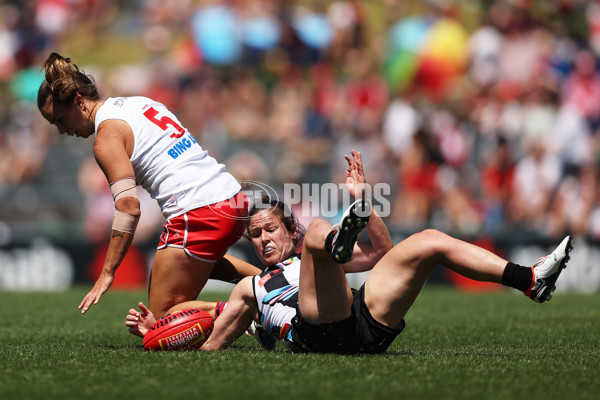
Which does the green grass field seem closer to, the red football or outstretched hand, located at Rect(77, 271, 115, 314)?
the red football

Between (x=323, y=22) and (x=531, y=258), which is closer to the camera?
(x=531, y=258)

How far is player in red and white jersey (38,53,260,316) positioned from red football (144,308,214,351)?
0.44 meters

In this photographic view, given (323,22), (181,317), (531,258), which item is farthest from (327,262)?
(323,22)

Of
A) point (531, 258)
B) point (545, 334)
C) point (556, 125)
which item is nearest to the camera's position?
point (545, 334)

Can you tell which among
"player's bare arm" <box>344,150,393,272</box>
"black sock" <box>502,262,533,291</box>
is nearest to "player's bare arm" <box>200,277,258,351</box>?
"player's bare arm" <box>344,150,393,272</box>

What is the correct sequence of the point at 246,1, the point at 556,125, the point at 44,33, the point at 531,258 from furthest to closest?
the point at 44,33 < the point at 246,1 < the point at 556,125 < the point at 531,258

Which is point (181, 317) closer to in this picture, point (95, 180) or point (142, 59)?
point (95, 180)

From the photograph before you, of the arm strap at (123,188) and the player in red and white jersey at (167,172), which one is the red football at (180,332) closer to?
the player in red and white jersey at (167,172)

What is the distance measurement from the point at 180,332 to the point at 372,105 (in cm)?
917

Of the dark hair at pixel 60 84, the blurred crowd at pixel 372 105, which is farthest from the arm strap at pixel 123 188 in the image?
the blurred crowd at pixel 372 105

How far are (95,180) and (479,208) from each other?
19.4 ft

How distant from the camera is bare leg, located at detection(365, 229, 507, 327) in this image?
4574 millimetres

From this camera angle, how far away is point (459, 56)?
14484 mm

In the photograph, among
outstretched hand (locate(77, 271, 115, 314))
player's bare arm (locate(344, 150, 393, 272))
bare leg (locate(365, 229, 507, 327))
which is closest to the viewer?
bare leg (locate(365, 229, 507, 327))
